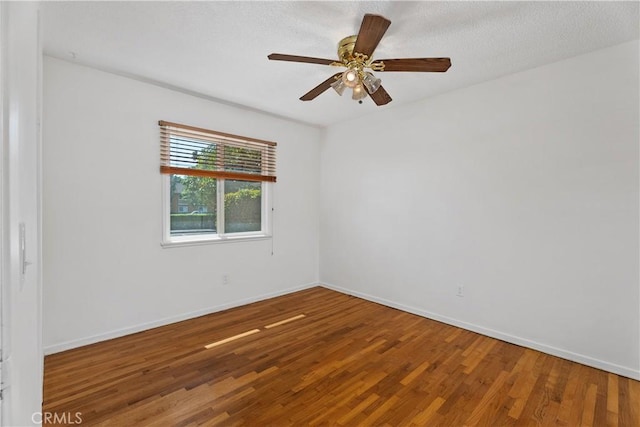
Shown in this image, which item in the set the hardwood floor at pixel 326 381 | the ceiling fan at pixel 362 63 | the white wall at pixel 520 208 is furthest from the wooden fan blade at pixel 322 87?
the hardwood floor at pixel 326 381

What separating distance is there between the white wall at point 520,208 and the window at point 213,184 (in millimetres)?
1445

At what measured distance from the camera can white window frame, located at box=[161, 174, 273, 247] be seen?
10.3 ft

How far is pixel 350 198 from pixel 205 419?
3.14 meters

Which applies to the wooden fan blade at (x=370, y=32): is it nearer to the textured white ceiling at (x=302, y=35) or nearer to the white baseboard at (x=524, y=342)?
the textured white ceiling at (x=302, y=35)

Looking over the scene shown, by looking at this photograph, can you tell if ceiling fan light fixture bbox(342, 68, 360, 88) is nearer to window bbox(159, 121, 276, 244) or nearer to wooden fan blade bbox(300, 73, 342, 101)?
wooden fan blade bbox(300, 73, 342, 101)

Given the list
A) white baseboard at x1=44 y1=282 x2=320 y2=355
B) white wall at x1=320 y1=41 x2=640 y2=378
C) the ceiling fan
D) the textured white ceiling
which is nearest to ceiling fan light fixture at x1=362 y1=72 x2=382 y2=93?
the ceiling fan

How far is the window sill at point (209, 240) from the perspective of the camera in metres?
3.20

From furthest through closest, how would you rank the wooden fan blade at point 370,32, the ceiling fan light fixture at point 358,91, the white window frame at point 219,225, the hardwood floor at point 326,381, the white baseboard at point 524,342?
the white window frame at point 219,225
the white baseboard at point 524,342
the ceiling fan light fixture at point 358,91
the hardwood floor at point 326,381
the wooden fan blade at point 370,32

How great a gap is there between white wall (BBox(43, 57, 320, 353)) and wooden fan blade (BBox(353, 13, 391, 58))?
2221 millimetres

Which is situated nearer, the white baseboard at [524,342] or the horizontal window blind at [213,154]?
the white baseboard at [524,342]

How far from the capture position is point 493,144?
2.95m

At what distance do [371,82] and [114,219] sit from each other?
2.64 metres

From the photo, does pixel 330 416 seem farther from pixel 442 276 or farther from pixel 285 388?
pixel 442 276

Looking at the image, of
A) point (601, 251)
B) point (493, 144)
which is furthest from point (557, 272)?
point (493, 144)
